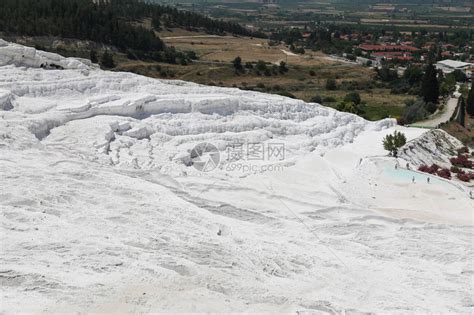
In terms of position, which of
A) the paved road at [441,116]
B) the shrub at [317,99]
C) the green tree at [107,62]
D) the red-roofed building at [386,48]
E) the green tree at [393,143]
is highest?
the green tree at [393,143]

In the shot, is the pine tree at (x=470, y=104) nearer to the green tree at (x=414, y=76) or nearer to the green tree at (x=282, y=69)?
the green tree at (x=414, y=76)

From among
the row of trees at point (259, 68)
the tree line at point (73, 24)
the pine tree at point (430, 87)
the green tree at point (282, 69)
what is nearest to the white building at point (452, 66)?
the green tree at point (282, 69)

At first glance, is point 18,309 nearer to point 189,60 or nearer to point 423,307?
point 423,307

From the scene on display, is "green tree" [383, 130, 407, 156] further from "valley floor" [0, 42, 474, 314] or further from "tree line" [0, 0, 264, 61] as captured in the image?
"tree line" [0, 0, 264, 61]

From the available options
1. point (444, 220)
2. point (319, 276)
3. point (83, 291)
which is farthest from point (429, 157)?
point (83, 291)

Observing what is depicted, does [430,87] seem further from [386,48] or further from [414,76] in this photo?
[386,48]

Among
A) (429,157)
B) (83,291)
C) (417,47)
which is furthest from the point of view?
(417,47)
